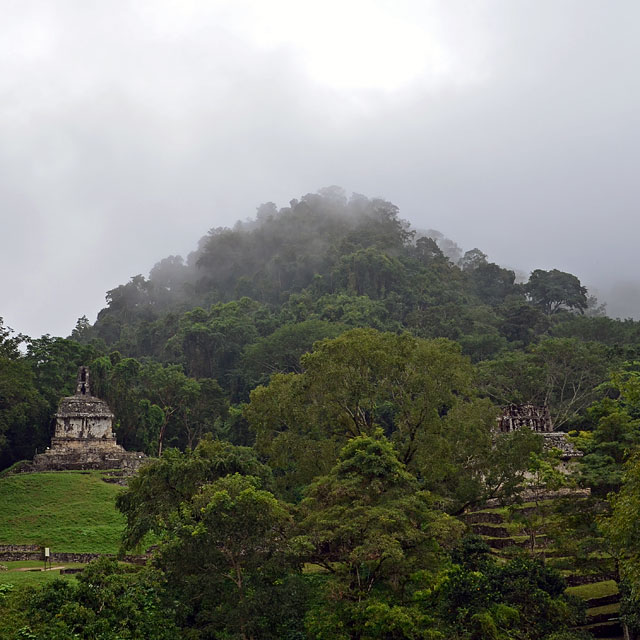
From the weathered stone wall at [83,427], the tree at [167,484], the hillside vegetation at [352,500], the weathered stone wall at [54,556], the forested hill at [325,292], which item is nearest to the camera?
the hillside vegetation at [352,500]

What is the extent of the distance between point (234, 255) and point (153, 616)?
103m

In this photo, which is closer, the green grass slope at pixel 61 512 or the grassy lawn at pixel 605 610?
the grassy lawn at pixel 605 610

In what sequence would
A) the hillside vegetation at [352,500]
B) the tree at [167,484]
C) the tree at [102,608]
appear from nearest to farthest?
the tree at [102,608]
the hillside vegetation at [352,500]
the tree at [167,484]

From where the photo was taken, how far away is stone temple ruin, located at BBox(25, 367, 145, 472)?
1791 inches

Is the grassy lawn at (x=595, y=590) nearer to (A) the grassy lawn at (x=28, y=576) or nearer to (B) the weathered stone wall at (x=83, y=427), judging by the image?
(A) the grassy lawn at (x=28, y=576)

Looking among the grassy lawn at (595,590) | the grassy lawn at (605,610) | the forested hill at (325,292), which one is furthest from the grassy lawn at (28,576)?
the forested hill at (325,292)

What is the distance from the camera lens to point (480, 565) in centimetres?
2052

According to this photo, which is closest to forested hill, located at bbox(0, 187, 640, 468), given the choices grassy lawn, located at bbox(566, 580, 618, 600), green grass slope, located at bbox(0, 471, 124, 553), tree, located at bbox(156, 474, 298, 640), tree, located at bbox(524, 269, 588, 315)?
tree, located at bbox(524, 269, 588, 315)

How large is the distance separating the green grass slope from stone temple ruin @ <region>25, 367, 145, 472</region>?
9.58 feet

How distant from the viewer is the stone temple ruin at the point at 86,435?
1791 inches

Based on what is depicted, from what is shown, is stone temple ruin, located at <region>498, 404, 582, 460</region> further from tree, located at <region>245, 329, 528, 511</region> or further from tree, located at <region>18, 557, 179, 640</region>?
tree, located at <region>18, 557, 179, 640</region>

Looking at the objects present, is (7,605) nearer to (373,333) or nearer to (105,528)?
(105,528)

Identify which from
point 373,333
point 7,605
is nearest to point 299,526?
point 7,605

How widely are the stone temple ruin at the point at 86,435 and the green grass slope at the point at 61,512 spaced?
2.92 m
